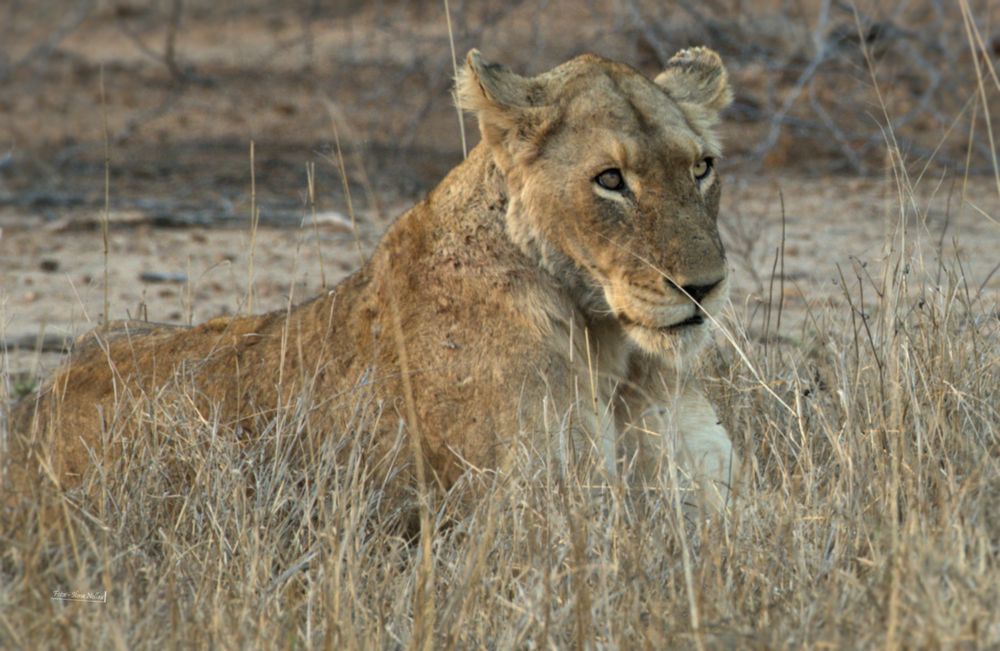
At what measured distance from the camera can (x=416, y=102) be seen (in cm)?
1055

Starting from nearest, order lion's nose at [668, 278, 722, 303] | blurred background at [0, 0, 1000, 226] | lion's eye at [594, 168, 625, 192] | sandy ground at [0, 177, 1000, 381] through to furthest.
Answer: lion's nose at [668, 278, 722, 303]
lion's eye at [594, 168, 625, 192]
sandy ground at [0, 177, 1000, 381]
blurred background at [0, 0, 1000, 226]

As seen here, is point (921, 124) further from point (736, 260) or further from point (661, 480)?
point (661, 480)

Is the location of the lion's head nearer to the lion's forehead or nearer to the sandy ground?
the lion's forehead

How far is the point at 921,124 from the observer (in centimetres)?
930

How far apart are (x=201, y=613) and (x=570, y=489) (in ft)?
2.55

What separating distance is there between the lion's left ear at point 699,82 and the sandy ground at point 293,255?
1.64 meters

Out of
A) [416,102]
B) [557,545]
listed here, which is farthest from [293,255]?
[557,545]

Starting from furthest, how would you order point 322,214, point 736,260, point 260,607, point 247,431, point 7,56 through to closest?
point 7,56, point 322,214, point 736,260, point 247,431, point 260,607

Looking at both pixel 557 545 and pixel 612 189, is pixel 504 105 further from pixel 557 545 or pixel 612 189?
pixel 557 545

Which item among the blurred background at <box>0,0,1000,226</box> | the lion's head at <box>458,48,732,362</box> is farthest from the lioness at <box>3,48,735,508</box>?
the blurred background at <box>0,0,1000,226</box>

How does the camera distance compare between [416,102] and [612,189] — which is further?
[416,102]

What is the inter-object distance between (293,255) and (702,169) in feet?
12.8

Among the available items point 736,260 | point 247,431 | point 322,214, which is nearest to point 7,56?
point 322,214

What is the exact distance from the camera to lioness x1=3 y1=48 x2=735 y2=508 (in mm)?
3535
